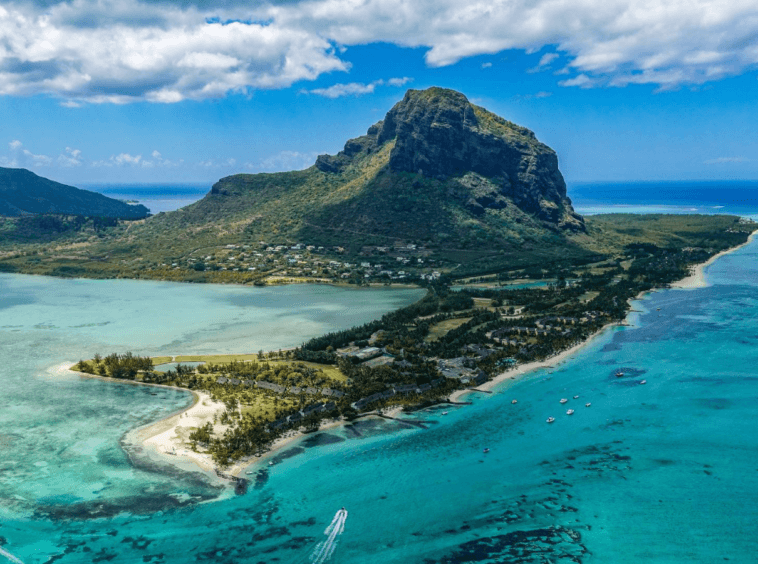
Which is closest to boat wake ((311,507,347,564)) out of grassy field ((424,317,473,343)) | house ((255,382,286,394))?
house ((255,382,286,394))

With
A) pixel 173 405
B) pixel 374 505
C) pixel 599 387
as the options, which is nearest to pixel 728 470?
pixel 599 387

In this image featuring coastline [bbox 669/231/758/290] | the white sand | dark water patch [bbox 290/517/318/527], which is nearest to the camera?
dark water patch [bbox 290/517/318/527]

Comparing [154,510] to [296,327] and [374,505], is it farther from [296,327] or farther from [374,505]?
[296,327]

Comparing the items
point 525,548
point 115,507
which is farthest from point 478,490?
point 115,507

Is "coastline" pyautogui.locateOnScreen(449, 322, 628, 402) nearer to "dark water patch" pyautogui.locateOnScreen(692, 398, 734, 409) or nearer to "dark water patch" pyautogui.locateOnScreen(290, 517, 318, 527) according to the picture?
"dark water patch" pyautogui.locateOnScreen(692, 398, 734, 409)

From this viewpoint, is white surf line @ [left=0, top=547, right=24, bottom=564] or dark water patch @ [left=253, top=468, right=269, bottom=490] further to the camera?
dark water patch @ [left=253, top=468, right=269, bottom=490]
